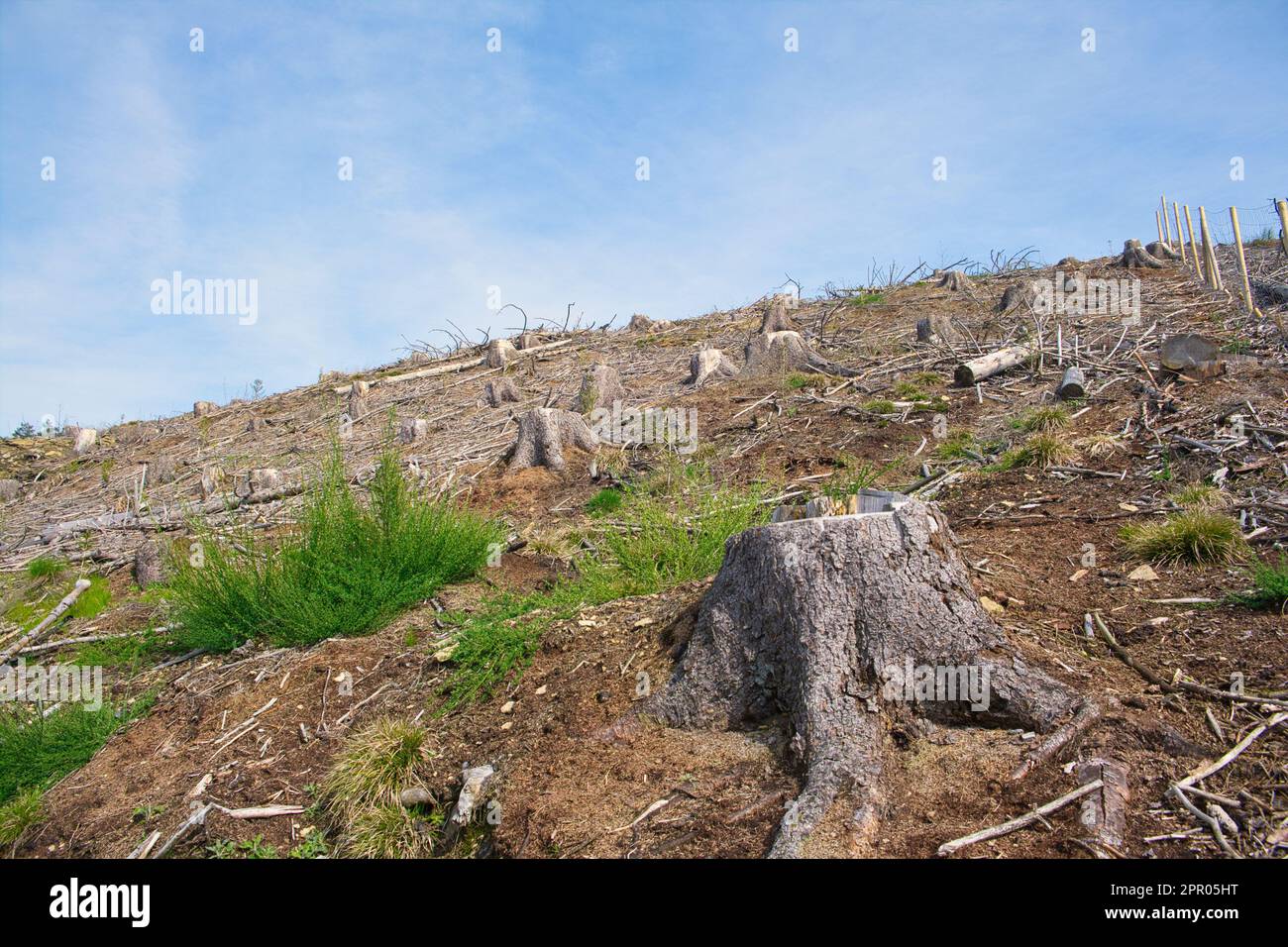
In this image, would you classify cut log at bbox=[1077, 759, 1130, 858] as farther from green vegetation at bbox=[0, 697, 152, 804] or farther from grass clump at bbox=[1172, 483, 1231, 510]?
green vegetation at bbox=[0, 697, 152, 804]

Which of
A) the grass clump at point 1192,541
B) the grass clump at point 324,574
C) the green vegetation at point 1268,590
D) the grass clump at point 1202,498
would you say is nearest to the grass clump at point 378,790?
the grass clump at point 324,574

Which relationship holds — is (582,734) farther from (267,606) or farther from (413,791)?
(267,606)

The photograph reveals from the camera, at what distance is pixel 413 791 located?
4145 mm

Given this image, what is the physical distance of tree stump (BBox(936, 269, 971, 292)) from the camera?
17734mm

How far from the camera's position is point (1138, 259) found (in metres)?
17.5

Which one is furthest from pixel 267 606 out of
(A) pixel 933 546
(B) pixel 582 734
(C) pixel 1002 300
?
(C) pixel 1002 300

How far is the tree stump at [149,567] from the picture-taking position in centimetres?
934

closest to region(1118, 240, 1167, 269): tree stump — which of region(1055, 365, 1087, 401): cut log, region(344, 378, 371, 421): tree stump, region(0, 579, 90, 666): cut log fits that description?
region(1055, 365, 1087, 401): cut log

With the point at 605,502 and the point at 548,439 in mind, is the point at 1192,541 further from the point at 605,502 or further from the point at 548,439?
the point at 548,439

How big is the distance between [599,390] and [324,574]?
664cm

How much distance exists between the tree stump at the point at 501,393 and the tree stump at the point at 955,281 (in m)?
9.06

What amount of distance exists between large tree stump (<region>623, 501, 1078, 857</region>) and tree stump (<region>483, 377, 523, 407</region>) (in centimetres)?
1142

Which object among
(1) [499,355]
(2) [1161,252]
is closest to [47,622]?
(1) [499,355]
